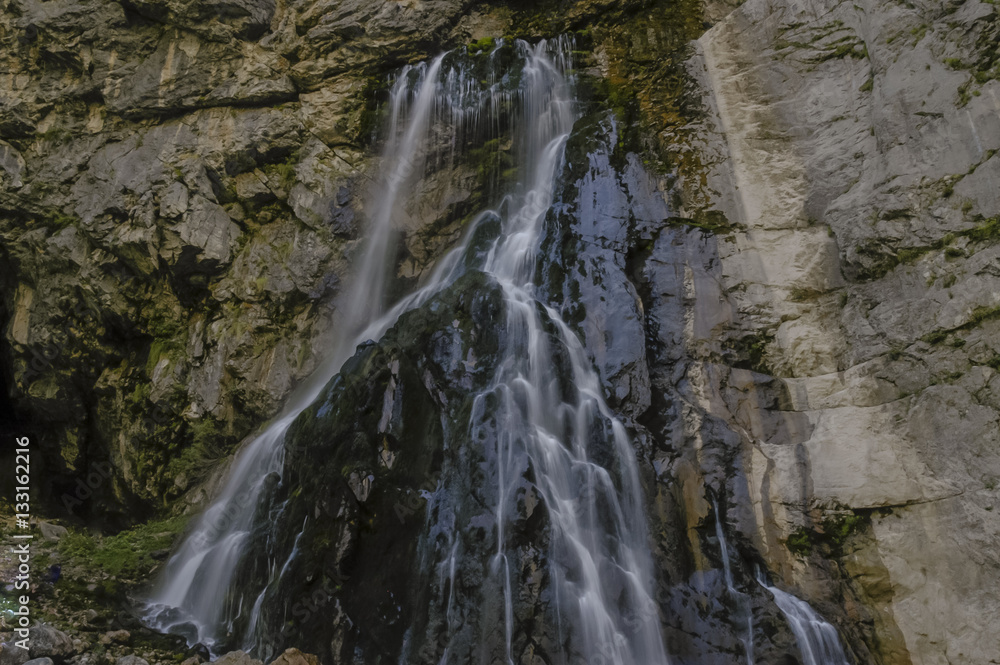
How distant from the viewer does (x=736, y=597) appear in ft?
21.7

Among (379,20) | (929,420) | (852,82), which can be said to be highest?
(379,20)

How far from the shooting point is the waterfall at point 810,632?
20.6 ft

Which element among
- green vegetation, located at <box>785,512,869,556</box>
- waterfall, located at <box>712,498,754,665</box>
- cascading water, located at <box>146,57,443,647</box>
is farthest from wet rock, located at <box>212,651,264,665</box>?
green vegetation, located at <box>785,512,869,556</box>

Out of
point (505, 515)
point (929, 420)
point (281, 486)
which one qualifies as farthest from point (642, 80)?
point (281, 486)

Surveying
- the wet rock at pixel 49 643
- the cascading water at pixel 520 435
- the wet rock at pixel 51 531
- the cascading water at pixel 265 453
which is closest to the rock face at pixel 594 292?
the cascading water at pixel 520 435

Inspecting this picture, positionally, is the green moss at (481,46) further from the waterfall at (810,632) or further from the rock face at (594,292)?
the waterfall at (810,632)

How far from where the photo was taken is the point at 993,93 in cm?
691

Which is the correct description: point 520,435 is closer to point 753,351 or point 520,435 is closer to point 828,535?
point 753,351

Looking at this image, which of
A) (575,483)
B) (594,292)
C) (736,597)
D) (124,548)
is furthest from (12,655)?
(594,292)

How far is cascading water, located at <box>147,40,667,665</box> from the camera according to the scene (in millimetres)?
6598

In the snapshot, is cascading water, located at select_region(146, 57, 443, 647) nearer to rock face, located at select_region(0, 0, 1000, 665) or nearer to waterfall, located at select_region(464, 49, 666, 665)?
rock face, located at select_region(0, 0, 1000, 665)

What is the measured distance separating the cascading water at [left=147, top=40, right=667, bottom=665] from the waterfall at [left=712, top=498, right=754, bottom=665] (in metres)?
0.84

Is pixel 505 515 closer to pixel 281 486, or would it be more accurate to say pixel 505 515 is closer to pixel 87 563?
pixel 281 486

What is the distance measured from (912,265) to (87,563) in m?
11.7
